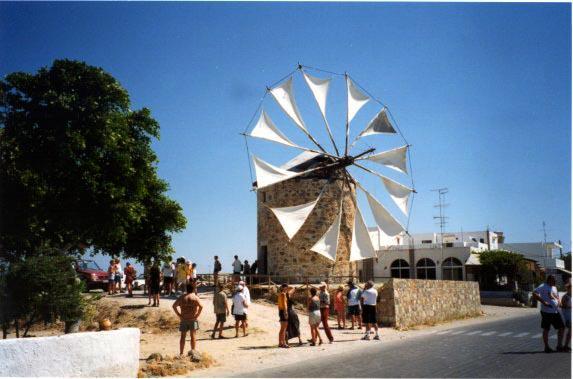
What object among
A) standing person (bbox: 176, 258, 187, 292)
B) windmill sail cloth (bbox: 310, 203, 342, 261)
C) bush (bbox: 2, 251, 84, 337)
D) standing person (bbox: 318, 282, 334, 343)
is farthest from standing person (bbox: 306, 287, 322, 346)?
windmill sail cloth (bbox: 310, 203, 342, 261)

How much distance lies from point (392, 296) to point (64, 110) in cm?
1167

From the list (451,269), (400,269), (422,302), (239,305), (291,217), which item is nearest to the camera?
(239,305)

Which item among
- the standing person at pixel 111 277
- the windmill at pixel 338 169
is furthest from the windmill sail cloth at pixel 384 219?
the standing person at pixel 111 277

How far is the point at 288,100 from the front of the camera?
70.7ft

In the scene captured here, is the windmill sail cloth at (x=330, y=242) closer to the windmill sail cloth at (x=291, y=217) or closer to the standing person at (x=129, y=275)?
the windmill sail cloth at (x=291, y=217)

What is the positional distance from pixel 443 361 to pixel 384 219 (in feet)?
41.9

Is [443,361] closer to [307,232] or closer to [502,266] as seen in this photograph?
[307,232]

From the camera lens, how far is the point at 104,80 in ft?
43.3

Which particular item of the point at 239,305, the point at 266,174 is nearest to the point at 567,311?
the point at 239,305

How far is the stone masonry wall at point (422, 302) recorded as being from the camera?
15891 mm

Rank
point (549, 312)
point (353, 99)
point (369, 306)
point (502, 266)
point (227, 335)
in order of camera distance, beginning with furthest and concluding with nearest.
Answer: point (502, 266), point (353, 99), point (227, 335), point (369, 306), point (549, 312)

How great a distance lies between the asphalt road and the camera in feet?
24.6

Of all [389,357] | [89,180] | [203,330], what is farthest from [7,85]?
[389,357]

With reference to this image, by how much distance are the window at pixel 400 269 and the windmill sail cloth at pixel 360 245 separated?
20.2 m
